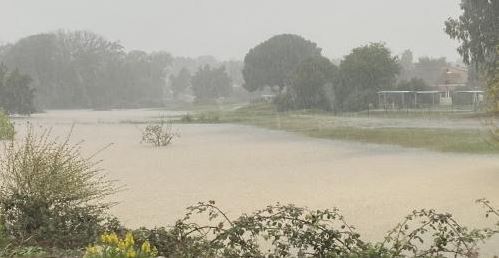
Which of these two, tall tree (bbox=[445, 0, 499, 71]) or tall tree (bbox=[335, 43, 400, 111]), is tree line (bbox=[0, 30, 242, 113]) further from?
tall tree (bbox=[445, 0, 499, 71])

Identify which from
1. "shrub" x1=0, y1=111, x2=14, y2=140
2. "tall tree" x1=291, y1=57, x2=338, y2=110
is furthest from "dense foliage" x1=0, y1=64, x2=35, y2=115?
"shrub" x1=0, y1=111, x2=14, y2=140

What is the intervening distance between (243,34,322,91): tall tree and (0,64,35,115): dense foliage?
1503 inches

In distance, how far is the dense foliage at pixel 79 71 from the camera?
432ft

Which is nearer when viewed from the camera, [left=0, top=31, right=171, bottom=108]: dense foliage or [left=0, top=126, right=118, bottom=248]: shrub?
[left=0, top=126, right=118, bottom=248]: shrub

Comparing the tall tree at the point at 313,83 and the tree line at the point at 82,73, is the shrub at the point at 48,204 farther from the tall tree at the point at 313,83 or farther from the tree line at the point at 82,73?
the tree line at the point at 82,73

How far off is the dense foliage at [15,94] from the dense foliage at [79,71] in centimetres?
4891

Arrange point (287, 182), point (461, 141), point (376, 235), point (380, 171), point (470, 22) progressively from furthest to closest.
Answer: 1. point (470, 22)
2. point (461, 141)
3. point (380, 171)
4. point (287, 182)
5. point (376, 235)

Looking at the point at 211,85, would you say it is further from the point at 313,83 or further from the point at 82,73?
the point at 313,83

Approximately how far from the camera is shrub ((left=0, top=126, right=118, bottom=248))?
328 inches

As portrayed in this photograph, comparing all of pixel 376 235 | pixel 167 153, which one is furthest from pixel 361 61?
pixel 376 235

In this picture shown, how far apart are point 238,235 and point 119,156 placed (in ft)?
62.0

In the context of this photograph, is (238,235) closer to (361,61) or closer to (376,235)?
(376,235)

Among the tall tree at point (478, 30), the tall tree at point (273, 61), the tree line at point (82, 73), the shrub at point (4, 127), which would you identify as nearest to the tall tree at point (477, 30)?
the tall tree at point (478, 30)

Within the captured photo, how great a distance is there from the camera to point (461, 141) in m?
27.8
